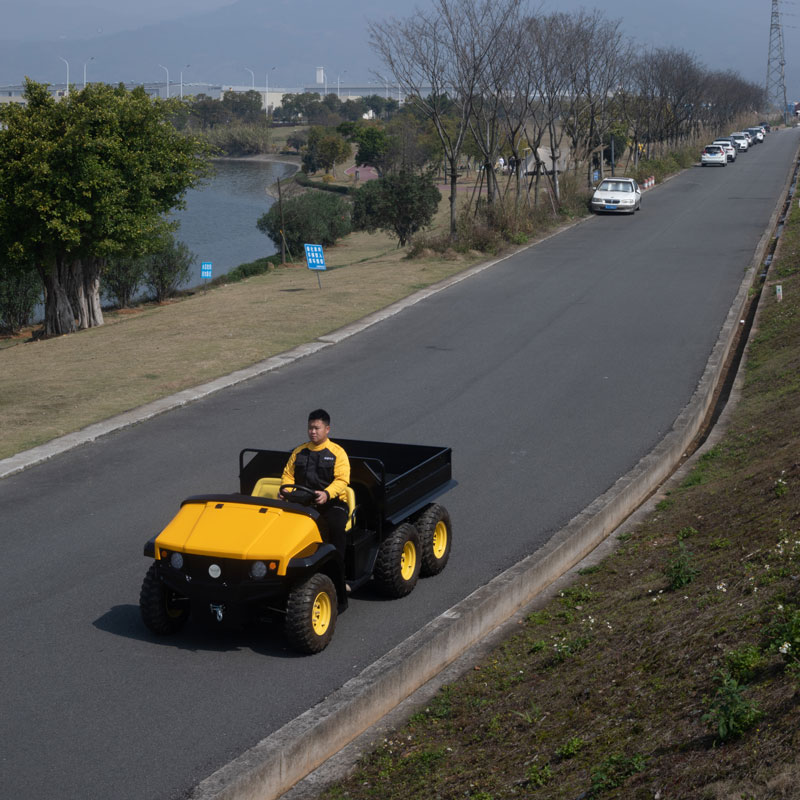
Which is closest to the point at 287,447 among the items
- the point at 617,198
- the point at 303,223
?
the point at 617,198

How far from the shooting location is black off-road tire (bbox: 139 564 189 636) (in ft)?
24.0

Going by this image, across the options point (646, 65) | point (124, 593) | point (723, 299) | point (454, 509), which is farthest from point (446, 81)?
point (646, 65)

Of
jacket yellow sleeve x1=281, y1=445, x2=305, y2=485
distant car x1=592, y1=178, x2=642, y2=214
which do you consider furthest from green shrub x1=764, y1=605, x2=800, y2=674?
distant car x1=592, y1=178, x2=642, y2=214

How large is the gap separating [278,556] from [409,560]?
178cm

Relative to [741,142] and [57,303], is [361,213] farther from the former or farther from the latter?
[741,142]

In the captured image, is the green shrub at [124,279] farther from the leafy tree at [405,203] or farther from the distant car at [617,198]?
the distant car at [617,198]

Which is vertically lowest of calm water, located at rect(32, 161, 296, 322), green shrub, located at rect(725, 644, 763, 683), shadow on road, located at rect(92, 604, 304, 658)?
calm water, located at rect(32, 161, 296, 322)

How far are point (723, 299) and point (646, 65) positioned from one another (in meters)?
63.3

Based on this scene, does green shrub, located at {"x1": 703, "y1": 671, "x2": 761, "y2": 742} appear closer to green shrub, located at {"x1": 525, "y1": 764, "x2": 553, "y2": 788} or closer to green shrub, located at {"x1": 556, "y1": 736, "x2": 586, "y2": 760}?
green shrub, located at {"x1": 556, "y1": 736, "x2": 586, "y2": 760}

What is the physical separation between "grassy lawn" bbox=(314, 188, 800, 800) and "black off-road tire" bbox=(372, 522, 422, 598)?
104 cm

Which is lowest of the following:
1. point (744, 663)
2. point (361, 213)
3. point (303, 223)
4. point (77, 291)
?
point (361, 213)

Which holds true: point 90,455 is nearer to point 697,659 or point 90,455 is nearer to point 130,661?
point 130,661

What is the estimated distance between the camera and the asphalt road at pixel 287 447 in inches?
248

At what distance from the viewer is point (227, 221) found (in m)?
74.4
